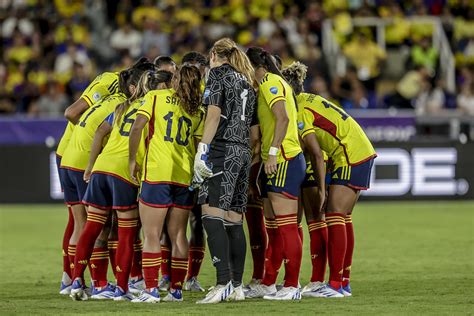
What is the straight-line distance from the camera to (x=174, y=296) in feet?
31.0

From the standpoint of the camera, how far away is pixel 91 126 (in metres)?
10.1

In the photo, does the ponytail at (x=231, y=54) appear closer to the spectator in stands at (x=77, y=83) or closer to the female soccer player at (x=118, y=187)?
the female soccer player at (x=118, y=187)

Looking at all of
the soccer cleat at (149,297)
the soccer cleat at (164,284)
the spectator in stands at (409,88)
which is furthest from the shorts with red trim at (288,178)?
the spectator in stands at (409,88)

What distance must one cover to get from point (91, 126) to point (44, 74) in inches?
508

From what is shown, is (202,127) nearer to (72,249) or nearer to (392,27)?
(72,249)

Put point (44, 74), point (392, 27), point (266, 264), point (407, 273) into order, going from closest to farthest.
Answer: point (266, 264)
point (407, 273)
point (44, 74)
point (392, 27)

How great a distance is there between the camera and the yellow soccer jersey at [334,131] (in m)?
9.77

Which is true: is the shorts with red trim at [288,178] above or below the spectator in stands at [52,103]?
below

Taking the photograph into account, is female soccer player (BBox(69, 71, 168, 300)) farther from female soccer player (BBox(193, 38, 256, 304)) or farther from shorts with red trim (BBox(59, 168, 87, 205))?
female soccer player (BBox(193, 38, 256, 304))

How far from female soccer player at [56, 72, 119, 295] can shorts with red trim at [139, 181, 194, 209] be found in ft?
4.27

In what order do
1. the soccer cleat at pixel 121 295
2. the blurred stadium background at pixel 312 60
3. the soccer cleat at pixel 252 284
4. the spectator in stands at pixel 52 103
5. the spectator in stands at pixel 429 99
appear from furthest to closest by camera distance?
the spectator in stands at pixel 429 99
the spectator in stands at pixel 52 103
the blurred stadium background at pixel 312 60
the soccer cleat at pixel 252 284
the soccer cleat at pixel 121 295

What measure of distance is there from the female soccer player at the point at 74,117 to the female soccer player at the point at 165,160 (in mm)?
1181

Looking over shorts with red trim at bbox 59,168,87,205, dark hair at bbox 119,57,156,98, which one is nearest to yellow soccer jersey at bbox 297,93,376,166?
dark hair at bbox 119,57,156,98

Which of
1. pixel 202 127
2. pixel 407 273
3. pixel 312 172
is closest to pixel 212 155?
pixel 202 127
